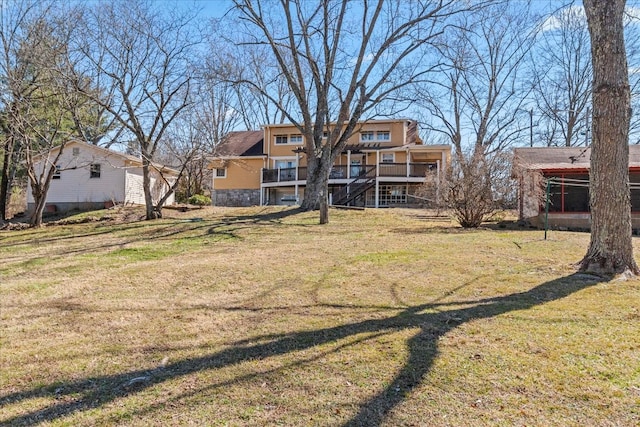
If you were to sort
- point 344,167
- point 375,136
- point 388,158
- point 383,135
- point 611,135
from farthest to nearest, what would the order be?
1. point 375,136
2. point 383,135
3. point 388,158
4. point 344,167
5. point 611,135

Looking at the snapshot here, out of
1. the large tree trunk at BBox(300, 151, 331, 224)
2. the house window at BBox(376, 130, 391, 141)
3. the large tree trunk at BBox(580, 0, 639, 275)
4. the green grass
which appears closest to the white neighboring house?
the large tree trunk at BBox(300, 151, 331, 224)

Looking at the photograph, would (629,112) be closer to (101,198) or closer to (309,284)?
(309,284)

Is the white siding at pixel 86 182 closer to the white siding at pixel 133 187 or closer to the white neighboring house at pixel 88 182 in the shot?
the white neighboring house at pixel 88 182

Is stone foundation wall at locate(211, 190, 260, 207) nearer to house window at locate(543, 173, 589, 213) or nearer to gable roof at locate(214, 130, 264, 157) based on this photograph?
gable roof at locate(214, 130, 264, 157)

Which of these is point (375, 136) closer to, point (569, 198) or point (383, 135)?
point (383, 135)

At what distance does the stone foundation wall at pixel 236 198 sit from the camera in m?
28.2

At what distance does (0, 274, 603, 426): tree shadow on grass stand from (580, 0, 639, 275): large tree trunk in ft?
4.47

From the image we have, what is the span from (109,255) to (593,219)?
29.7 ft

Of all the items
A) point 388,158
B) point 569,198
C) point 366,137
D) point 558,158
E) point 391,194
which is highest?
point 366,137

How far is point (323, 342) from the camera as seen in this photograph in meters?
3.85

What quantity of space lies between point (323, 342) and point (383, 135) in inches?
973

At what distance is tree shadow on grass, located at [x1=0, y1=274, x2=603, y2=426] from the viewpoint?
2.86 meters

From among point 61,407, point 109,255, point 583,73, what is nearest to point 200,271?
point 109,255

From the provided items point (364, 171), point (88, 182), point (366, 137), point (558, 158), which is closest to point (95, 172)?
point (88, 182)
